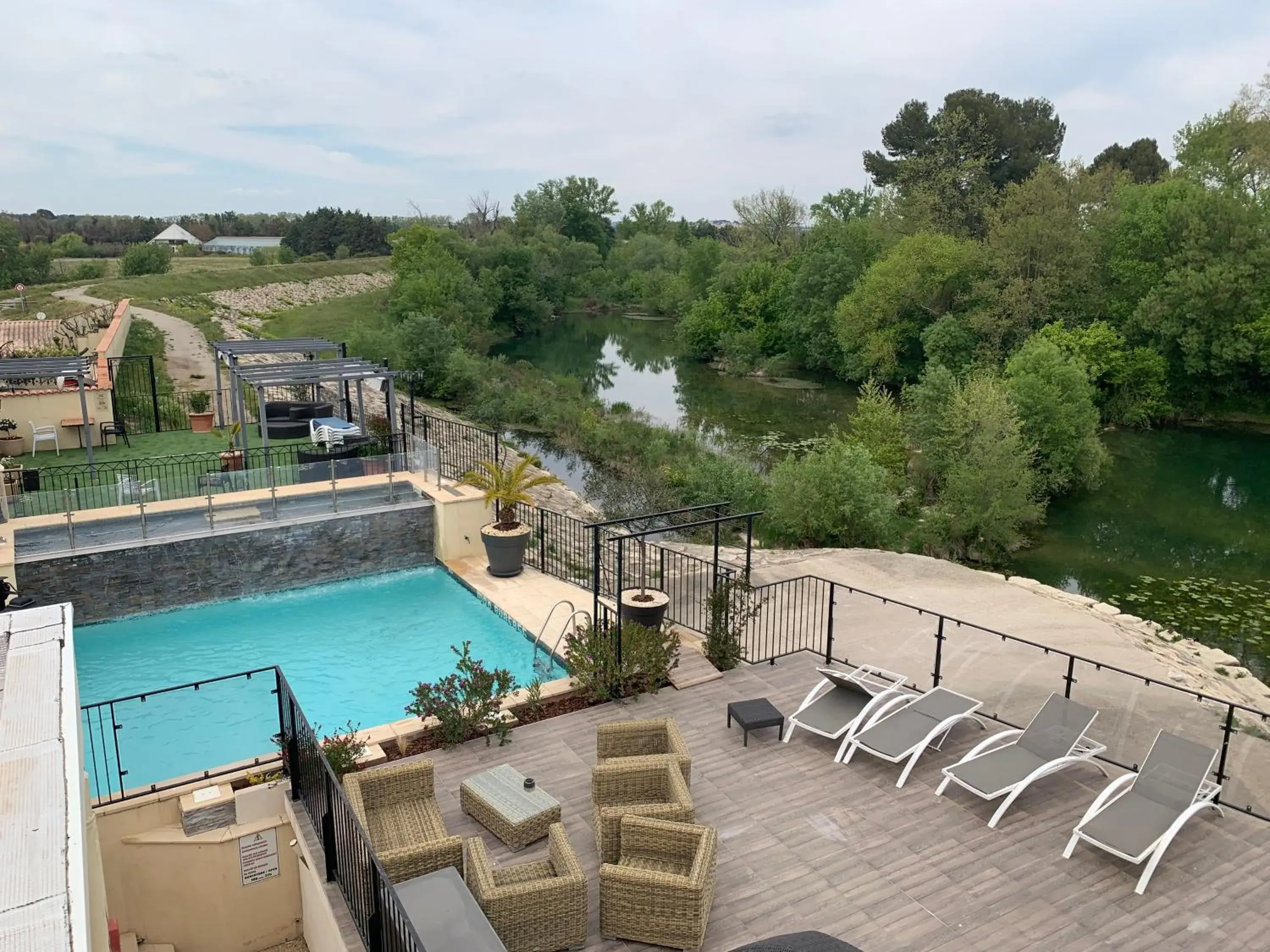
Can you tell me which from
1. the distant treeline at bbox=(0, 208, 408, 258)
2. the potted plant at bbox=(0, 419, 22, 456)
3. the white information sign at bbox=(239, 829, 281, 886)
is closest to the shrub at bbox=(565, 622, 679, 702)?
the white information sign at bbox=(239, 829, 281, 886)

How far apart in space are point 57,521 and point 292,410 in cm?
766

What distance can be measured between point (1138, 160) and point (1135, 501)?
139ft

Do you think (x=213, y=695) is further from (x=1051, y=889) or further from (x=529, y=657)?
(x=1051, y=889)

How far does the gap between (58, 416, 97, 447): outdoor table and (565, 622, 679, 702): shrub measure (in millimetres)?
15621

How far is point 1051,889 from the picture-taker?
6488 mm

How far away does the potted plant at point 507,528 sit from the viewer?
13938 millimetres

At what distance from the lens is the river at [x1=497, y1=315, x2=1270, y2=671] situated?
767 inches

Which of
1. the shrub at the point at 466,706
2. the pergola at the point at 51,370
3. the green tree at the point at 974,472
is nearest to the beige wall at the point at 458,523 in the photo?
the pergola at the point at 51,370

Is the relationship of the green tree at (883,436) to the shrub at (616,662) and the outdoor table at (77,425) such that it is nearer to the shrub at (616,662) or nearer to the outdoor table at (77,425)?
the shrub at (616,662)

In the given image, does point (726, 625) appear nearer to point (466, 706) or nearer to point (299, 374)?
point (466, 706)

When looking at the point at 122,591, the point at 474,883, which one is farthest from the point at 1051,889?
the point at 122,591

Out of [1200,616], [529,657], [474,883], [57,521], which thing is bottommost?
[1200,616]

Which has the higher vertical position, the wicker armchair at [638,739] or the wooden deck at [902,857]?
the wicker armchair at [638,739]

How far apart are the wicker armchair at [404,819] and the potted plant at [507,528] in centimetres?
677
